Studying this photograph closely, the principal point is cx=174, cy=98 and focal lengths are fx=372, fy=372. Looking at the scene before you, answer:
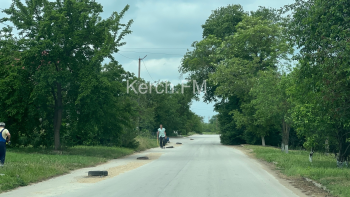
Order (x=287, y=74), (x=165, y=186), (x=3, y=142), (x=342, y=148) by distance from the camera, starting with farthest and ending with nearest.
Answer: (x=287, y=74), (x=342, y=148), (x=3, y=142), (x=165, y=186)

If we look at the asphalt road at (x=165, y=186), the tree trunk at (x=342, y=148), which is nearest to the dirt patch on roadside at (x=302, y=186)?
the asphalt road at (x=165, y=186)

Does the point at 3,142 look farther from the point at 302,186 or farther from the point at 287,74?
the point at 287,74

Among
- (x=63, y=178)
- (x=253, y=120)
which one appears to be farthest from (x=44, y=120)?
(x=253, y=120)

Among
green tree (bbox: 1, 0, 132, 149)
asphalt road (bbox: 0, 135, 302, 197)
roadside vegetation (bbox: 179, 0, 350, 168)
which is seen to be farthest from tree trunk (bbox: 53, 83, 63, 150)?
roadside vegetation (bbox: 179, 0, 350, 168)

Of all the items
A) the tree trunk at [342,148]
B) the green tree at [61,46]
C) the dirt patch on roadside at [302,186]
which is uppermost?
the green tree at [61,46]

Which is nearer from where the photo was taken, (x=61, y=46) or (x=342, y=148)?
(x=342, y=148)

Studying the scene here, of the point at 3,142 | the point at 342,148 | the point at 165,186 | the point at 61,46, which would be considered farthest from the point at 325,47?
the point at 61,46

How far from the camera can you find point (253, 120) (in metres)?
36.3

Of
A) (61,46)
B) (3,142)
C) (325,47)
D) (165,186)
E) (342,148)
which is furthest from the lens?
(61,46)

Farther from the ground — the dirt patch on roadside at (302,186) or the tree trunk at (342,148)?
the tree trunk at (342,148)

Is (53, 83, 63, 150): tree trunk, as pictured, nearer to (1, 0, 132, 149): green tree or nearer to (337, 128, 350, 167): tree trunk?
(1, 0, 132, 149): green tree

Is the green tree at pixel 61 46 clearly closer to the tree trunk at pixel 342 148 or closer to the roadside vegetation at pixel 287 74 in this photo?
the roadside vegetation at pixel 287 74

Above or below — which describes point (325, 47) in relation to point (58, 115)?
above

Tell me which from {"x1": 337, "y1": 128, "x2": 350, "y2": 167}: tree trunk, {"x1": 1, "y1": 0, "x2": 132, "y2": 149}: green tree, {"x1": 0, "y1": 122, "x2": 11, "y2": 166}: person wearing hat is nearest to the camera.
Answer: {"x1": 0, "y1": 122, "x2": 11, "y2": 166}: person wearing hat
